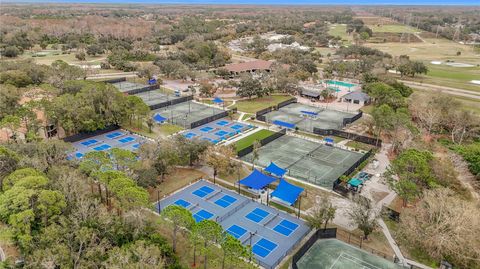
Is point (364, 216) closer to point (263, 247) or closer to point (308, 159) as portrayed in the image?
point (263, 247)

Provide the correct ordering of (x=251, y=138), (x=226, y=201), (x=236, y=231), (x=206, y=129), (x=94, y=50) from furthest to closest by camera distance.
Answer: (x=94, y=50)
(x=206, y=129)
(x=251, y=138)
(x=226, y=201)
(x=236, y=231)

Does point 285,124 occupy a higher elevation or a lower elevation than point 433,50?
lower

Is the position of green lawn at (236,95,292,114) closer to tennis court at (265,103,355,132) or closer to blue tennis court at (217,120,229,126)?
tennis court at (265,103,355,132)

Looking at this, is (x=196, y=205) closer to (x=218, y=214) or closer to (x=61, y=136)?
(x=218, y=214)

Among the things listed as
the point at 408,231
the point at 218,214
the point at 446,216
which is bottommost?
Answer: the point at 218,214

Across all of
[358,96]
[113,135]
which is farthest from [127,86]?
[358,96]

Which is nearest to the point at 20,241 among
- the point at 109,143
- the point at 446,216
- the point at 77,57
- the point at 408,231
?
the point at 109,143
